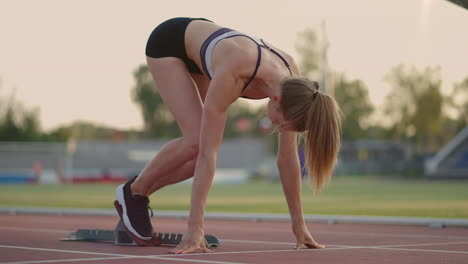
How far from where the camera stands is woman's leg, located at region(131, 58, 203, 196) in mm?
6594

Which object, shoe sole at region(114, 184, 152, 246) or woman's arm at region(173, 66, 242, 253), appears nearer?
woman's arm at region(173, 66, 242, 253)

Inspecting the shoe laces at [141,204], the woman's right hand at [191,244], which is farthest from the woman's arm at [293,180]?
the shoe laces at [141,204]

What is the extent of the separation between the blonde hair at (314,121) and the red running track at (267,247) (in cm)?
60

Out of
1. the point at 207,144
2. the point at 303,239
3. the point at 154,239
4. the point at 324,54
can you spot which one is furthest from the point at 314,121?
the point at 324,54

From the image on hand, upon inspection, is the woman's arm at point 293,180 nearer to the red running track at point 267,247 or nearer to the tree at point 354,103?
the red running track at point 267,247

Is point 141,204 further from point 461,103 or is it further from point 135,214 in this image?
point 461,103

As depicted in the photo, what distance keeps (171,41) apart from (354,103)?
76015 mm

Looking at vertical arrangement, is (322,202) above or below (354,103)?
below

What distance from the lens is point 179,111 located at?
6.61 metres

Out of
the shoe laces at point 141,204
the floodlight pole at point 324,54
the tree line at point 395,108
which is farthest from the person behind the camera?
the tree line at point 395,108

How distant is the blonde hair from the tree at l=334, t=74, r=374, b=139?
73.2 m

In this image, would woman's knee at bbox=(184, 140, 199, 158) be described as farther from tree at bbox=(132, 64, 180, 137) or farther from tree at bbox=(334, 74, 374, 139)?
tree at bbox=(132, 64, 180, 137)

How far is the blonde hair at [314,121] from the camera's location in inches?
235

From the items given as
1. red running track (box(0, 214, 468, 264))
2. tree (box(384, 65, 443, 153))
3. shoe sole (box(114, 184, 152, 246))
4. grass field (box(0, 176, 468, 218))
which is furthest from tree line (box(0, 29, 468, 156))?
shoe sole (box(114, 184, 152, 246))
